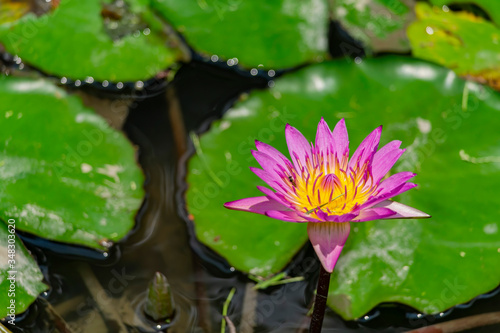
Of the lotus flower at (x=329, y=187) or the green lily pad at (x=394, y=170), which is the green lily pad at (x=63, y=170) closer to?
the green lily pad at (x=394, y=170)

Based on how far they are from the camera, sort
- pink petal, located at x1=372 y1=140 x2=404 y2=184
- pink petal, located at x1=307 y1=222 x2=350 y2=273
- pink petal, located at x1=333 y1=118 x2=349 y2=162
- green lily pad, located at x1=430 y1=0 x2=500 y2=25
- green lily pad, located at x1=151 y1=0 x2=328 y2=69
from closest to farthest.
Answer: pink petal, located at x1=307 y1=222 x2=350 y2=273
pink petal, located at x1=372 y1=140 x2=404 y2=184
pink petal, located at x1=333 y1=118 x2=349 y2=162
green lily pad, located at x1=151 y1=0 x2=328 y2=69
green lily pad, located at x1=430 y1=0 x2=500 y2=25

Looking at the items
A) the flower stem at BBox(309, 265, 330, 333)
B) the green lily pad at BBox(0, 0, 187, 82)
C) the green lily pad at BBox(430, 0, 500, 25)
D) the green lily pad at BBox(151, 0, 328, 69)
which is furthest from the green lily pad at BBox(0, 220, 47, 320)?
the green lily pad at BBox(430, 0, 500, 25)

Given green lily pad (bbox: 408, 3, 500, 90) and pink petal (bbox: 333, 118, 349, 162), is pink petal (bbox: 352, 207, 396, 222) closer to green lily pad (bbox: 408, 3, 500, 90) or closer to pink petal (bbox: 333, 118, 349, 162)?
pink petal (bbox: 333, 118, 349, 162)

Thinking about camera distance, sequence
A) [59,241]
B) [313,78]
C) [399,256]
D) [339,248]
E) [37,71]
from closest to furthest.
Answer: [339,248]
[399,256]
[59,241]
[313,78]
[37,71]

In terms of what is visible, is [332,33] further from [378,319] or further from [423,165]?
[378,319]

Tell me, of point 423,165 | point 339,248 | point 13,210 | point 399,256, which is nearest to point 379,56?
point 423,165

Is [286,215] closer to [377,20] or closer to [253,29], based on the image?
[253,29]

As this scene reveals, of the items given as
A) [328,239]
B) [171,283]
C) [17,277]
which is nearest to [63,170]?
[17,277]
